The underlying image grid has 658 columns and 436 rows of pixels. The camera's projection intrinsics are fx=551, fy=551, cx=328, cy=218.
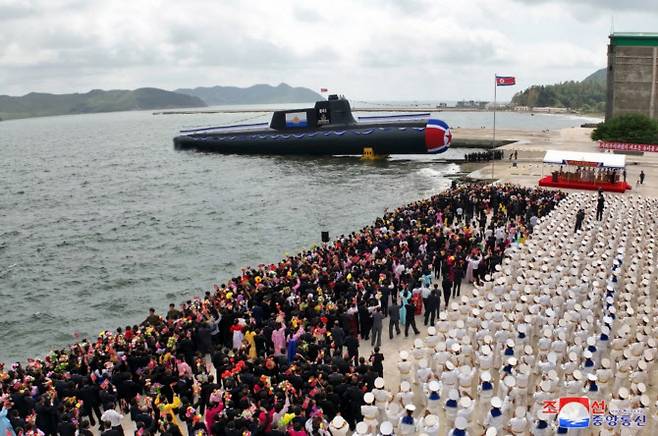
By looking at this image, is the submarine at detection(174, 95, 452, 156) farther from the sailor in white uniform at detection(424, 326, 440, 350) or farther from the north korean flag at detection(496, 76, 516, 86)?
the sailor in white uniform at detection(424, 326, 440, 350)

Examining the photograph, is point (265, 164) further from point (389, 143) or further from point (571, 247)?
point (571, 247)

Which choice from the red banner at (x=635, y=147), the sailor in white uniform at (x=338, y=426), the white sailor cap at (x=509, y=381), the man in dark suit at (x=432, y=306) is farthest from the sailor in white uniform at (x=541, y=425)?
the red banner at (x=635, y=147)

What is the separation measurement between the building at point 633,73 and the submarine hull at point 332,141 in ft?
103

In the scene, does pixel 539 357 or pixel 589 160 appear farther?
pixel 589 160

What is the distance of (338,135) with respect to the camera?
65.7 meters

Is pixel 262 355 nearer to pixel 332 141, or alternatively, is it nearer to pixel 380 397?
pixel 380 397

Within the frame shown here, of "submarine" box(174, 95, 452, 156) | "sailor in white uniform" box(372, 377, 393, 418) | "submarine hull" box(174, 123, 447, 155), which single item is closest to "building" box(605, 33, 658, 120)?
"submarine" box(174, 95, 452, 156)

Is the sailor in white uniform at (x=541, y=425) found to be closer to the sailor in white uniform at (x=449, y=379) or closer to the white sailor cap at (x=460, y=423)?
the white sailor cap at (x=460, y=423)

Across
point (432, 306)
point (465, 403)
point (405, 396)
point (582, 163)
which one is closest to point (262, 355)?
point (405, 396)

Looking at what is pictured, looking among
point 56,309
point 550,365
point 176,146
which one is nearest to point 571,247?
point 550,365

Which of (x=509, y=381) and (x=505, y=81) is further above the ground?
(x=505, y=81)

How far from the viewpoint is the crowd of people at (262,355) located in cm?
1130

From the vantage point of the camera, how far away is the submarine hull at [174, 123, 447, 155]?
203 feet

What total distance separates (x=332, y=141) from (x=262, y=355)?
52277 millimetres
